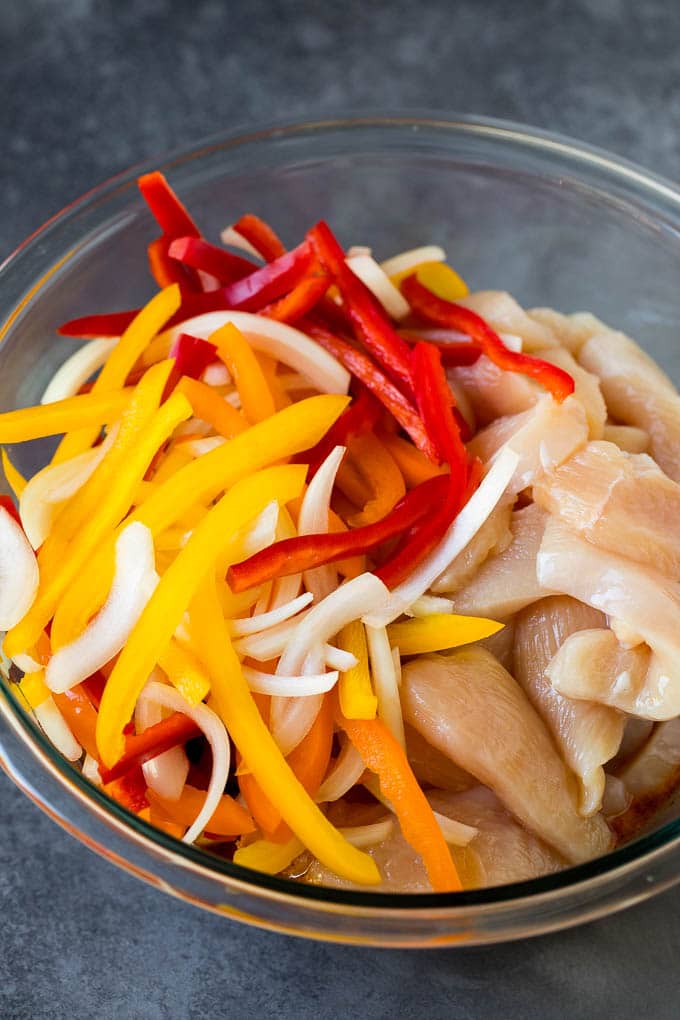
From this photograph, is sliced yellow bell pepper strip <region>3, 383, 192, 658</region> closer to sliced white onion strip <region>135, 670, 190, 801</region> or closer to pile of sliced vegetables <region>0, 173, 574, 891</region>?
pile of sliced vegetables <region>0, 173, 574, 891</region>

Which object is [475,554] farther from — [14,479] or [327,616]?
[14,479]

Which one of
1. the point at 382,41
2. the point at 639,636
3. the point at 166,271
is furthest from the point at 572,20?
the point at 639,636

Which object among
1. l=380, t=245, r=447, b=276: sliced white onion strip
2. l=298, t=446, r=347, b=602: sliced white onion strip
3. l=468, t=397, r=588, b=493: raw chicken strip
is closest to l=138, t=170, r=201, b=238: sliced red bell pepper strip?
l=380, t=245, r=447, b=276: sliced white onion strip

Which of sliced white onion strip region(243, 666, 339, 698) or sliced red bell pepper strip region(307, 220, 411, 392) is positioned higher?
sliced red bell pepper strip region(307, 220, 411, 392)

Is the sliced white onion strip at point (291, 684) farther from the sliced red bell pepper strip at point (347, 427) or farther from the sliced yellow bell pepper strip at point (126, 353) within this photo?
the sliced yellow bell pepper strip at point (126, 353)

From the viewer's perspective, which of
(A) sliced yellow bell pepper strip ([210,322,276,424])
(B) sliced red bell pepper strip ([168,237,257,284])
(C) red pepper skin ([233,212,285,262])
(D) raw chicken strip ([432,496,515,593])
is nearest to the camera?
(D) raw chicken strip ([432,496,515,593])

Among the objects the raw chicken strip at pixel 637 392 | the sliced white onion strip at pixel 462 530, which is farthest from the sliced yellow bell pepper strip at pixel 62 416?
the raw chicken strip at pixel 637 392
